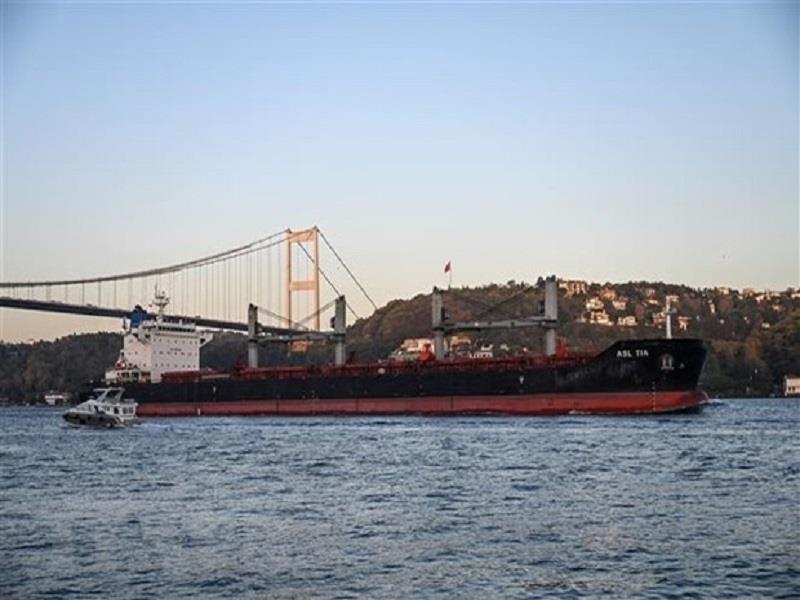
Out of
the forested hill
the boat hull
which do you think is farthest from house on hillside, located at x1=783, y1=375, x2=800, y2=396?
the boat hull

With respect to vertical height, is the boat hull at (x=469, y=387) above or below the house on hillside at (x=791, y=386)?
above

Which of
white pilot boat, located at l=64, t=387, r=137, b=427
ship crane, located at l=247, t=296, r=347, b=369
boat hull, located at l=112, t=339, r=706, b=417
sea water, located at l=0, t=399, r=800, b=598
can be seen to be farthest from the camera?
ship crane, located at l=247, t=296, r=347, b=369

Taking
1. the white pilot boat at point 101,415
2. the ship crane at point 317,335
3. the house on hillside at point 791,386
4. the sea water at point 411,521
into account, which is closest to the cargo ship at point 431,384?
the ship crane at point 317,335

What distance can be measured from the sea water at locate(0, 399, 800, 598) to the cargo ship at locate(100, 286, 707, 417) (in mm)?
15128

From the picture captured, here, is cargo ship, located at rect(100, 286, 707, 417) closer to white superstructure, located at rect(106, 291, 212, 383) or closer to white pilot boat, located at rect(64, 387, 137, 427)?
white superstructure, located at rect(106, 291, 212, 383)

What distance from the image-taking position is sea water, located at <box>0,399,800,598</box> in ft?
43.9

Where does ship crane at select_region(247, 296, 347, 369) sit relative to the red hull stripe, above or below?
above

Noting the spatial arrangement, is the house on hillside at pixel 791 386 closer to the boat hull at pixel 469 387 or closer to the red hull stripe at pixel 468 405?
the red hull stripe at pixel 468 405

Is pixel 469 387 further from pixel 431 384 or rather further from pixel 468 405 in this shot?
pixel 431 384

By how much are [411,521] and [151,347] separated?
59.6 m

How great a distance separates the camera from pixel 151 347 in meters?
74.7

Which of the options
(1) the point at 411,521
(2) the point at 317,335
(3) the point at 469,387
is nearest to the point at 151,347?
(2) the point at 317,335

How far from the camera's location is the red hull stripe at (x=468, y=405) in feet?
162

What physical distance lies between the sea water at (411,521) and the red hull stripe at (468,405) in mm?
15375
